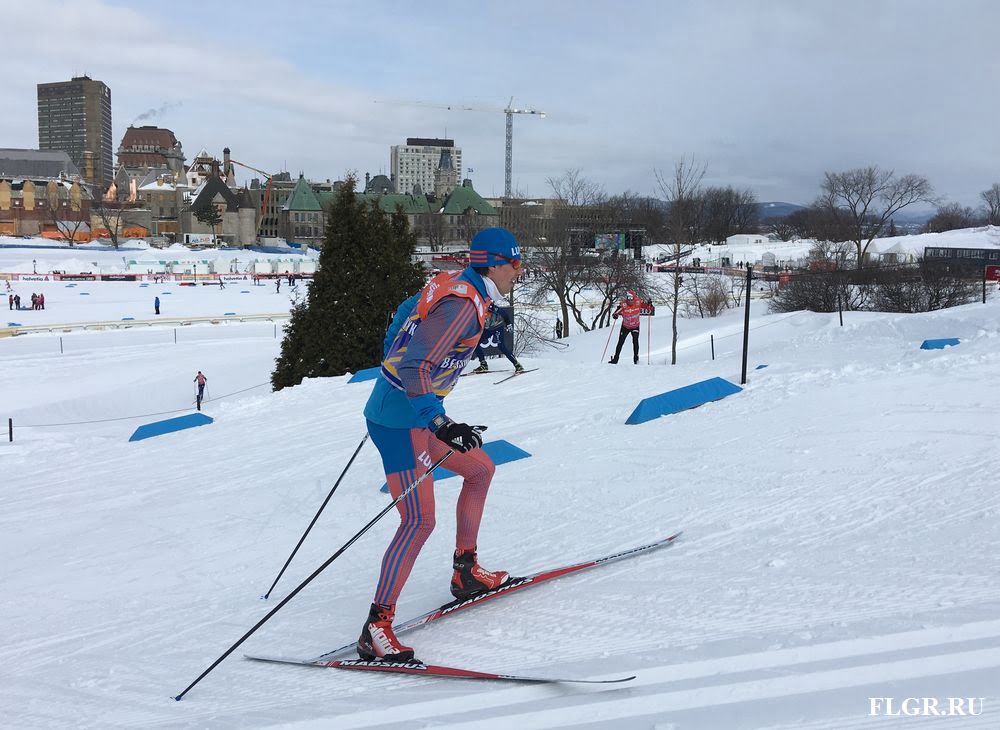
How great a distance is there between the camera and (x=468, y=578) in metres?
4.42

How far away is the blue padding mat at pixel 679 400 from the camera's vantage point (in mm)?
9430

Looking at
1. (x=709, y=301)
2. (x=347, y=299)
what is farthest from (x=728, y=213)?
(x=347, y=299)

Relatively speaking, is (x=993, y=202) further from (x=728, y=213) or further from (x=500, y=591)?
(x=500, y=591)

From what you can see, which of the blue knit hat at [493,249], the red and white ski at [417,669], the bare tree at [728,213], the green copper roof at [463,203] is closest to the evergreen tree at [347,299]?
the blue knit hat at [493,249]

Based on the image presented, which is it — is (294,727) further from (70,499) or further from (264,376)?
(264,376)

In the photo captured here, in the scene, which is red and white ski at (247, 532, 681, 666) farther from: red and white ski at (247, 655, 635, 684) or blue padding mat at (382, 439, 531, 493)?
blue padding mat at (382, 439, 531, 493)

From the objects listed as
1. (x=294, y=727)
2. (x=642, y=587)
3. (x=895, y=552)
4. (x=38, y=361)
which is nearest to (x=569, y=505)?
(x=642, y=587)

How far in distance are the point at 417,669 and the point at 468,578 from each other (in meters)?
0.85

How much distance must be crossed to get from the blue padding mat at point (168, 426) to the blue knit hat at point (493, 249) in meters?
9.89

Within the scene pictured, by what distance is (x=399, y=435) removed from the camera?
408 cm

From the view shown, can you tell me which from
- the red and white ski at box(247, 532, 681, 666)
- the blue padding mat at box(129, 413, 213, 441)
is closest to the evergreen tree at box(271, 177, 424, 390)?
the blue padding mat at box(129, 413, 213, 441)

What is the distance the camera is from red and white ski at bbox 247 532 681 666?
3939 mm

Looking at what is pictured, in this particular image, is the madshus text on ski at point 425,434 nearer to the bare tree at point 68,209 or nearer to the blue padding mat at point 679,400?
the blue padding mat at point 679,400

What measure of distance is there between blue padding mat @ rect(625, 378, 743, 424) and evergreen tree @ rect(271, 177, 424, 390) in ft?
34.9
